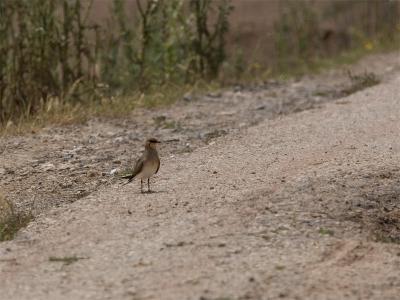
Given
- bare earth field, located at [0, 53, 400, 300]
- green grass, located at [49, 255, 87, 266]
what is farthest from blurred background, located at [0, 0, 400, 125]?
green grass, located at [49, 255, 87, 266]

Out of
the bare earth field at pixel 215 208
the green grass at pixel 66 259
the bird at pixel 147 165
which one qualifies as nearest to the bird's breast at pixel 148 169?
the bird at pixel 147 165

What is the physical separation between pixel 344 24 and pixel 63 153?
40.8 feet

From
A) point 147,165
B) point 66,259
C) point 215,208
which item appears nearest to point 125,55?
point 147,165

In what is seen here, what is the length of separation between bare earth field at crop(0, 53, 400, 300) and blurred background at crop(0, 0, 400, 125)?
0.83 m

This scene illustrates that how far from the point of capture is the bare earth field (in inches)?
245

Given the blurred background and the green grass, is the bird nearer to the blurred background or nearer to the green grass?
the green grass

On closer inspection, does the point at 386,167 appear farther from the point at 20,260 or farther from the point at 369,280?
the point at 20,260

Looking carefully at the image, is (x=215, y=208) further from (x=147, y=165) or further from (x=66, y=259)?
(x=66, y=259)

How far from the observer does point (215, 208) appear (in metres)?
7.65

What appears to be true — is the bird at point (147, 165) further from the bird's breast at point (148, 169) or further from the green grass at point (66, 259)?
the green grass at point (66, 259)

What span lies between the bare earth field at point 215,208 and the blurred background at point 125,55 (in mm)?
825

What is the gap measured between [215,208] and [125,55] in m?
6.11

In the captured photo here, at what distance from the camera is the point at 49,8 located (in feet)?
39.4

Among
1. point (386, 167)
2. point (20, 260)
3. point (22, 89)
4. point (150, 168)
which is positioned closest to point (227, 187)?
point (150, 168)
